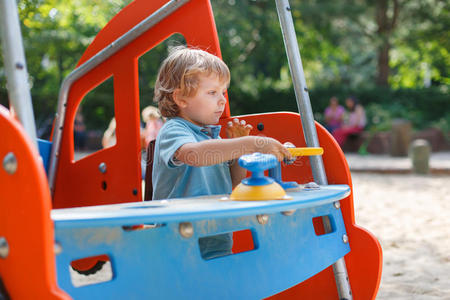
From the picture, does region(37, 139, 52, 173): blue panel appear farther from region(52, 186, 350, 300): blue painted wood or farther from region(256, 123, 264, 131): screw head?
region(52, 186, 350, 300): blue painted wood

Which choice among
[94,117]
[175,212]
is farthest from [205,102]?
[94,117]

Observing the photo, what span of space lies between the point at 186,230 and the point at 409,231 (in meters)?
3.35

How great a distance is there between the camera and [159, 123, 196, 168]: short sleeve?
1712 mm

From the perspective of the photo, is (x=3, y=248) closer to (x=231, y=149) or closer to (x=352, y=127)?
(x=231, y=149)

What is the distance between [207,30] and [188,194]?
2.73 ft

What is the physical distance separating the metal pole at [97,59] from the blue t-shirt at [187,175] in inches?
28.5

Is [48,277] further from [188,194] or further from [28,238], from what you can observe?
[188,194]

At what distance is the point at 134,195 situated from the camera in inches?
101

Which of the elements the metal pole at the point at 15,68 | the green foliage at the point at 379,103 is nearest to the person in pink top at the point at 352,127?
the green foliage at the point at 379,103

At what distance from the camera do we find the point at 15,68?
124 centimetres

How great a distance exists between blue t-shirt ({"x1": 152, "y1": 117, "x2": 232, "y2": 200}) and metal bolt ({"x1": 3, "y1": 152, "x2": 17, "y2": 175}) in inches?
25.7

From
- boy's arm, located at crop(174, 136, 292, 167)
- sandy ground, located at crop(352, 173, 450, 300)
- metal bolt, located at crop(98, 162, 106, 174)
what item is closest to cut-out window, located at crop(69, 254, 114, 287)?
metal bolt, located at crop(98, 162, 106, 174)

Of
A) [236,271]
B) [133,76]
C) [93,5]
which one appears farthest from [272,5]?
[236,271]

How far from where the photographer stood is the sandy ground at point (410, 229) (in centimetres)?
288
